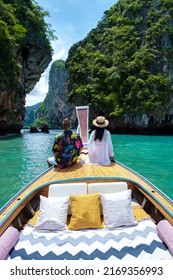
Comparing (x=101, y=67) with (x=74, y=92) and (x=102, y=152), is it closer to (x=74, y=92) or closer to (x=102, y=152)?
(x=74, y=92)

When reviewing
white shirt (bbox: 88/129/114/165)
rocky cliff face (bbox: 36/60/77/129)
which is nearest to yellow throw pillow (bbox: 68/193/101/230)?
white shirt (bbox: 88/129/114/165)

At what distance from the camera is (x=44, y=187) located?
10.1ft

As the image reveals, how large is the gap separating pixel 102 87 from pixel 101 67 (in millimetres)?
3488

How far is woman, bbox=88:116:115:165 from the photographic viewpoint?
13.1 feet

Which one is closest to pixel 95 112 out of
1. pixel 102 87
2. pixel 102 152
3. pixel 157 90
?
pixel 102 87

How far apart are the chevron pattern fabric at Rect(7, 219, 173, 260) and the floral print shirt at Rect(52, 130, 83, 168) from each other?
5.19 feet

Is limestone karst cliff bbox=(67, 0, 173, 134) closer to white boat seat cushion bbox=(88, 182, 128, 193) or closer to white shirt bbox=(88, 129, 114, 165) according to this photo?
white shirt bbox=(88, 129, 114, 165)

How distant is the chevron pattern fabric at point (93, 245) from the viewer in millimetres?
1992

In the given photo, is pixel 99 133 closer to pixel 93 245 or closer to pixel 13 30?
pixel 93 245

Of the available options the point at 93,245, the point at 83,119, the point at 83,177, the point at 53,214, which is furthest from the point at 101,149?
the point at 83,119

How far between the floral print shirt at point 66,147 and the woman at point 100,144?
0.33m

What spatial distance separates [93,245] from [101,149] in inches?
85.1

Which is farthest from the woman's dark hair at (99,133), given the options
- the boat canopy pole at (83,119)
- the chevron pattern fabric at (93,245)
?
the boat canopy pole at (83,119)

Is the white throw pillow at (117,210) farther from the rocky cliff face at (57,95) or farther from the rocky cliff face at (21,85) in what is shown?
the rocky cliff face at (57,95)
